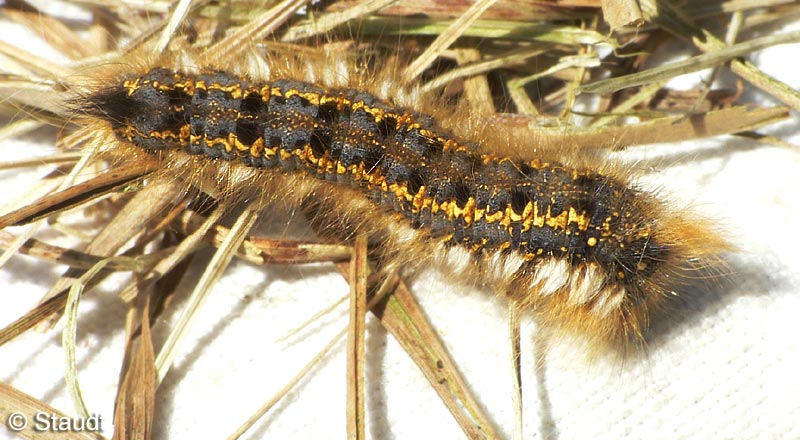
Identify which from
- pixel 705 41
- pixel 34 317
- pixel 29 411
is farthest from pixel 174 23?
pixel 705 41

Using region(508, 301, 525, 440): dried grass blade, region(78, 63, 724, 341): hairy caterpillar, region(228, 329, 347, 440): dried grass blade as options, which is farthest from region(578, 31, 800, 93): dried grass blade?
region(228, 329, 347, 440): dried grass blade

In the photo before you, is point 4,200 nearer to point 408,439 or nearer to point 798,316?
point 408,439

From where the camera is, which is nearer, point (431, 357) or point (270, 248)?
point (431, 357)

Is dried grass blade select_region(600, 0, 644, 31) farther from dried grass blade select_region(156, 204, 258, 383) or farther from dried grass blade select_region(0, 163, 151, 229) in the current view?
dried grass blade select_region(0, 163, 151, 229)

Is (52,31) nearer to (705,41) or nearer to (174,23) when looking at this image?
(174,23)

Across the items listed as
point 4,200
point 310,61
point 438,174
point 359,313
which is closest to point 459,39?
point 310,61

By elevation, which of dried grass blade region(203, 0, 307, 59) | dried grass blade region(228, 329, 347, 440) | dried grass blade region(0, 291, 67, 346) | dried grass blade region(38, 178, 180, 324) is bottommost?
dried grass blade region(228, 329, 347, 440)
